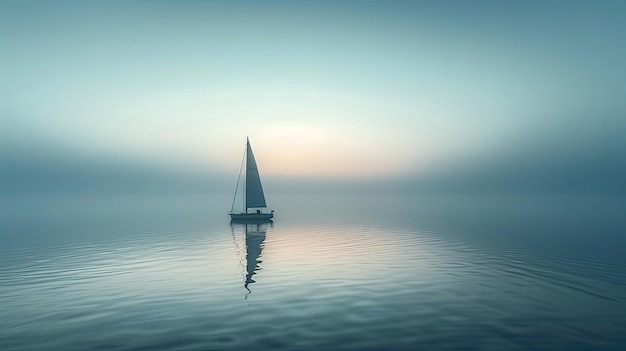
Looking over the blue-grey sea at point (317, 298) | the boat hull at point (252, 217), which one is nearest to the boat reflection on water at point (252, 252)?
the blue-grey sea at point (317, 298)

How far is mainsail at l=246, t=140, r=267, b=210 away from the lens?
107812 millimetres

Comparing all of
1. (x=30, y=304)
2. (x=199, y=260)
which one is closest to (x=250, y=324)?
(x=30, y=304)

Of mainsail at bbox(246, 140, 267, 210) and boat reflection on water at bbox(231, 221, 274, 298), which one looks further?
mainsail at bbox(246, 140, 267, 210)

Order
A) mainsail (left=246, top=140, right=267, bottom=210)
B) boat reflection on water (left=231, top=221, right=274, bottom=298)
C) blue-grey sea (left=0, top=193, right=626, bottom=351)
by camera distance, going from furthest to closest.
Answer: mainsail (left=246, top=140, right=267, bottom=210) → boat reflection on water (left=231, top=221, right=274, bottom=298) → blue-grey sea (left=0, top=193, right=626, bottom=351)

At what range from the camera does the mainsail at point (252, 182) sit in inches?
4245

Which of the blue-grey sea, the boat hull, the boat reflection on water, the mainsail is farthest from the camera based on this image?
the boat hull

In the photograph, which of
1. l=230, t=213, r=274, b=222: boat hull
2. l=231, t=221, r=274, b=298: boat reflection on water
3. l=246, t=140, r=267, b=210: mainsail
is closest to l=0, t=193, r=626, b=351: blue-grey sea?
l=231, t=221, r=274, b=298: boat reflection on water

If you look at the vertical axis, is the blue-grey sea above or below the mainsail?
Answer: below

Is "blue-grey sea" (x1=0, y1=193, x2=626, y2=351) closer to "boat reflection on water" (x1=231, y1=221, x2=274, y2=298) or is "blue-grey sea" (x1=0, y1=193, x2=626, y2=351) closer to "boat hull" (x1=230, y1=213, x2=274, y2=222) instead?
"boat reflection on water" (x1=231, y1=221, x2=274, y2=298)

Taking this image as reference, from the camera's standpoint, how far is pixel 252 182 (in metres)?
109

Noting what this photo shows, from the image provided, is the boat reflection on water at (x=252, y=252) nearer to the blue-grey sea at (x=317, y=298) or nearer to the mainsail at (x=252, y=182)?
the blue-grey sea at (x=317, y=298)

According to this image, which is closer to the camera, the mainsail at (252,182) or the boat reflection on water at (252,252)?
the boat reflection on water at (252,252)

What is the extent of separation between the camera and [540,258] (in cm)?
5525

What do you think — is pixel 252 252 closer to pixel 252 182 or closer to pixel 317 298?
pixel 317 298
